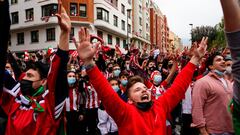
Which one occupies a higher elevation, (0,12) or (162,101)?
(0,12)

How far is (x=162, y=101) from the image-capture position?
11.5ft

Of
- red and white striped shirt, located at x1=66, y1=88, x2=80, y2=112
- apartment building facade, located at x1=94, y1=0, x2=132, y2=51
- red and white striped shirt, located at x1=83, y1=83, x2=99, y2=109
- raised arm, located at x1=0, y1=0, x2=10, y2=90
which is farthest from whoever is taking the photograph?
apartment building facade, located at x1=94, y1=0, x2=132, y2=51

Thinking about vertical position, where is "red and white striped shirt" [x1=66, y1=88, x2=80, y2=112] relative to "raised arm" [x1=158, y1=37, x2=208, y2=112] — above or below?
below

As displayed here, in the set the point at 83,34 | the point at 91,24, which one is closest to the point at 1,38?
the point at 83,34

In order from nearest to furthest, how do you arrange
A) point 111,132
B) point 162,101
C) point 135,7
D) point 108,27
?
point 162,101
point 111,132
point 108,27
point 135,7

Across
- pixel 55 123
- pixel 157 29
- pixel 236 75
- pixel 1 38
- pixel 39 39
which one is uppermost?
pixel 157 29

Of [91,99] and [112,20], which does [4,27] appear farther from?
[112,20]

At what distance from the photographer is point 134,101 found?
135 inches

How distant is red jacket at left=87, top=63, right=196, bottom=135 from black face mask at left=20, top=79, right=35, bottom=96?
0.86m

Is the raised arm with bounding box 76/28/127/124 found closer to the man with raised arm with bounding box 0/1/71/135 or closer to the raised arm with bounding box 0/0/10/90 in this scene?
the man with raised arm with bounding box 0/1/71/135

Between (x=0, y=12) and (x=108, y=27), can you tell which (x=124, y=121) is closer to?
(x=0, y=12)

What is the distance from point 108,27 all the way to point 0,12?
37901mm

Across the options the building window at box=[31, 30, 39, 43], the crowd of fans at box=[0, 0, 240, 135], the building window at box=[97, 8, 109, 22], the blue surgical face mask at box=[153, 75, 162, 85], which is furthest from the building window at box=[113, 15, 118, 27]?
the crowd of fans at box=[0, 0, 240, 135]

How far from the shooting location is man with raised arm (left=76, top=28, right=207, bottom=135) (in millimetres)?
2990
